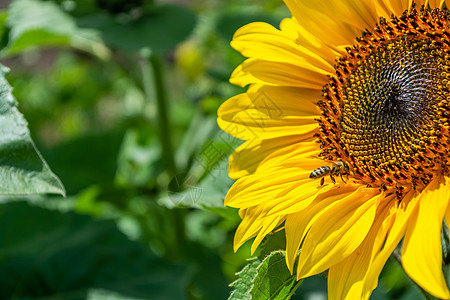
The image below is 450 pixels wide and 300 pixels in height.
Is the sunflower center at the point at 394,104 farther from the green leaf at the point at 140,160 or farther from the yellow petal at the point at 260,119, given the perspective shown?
the green leaf at the point at 140,160

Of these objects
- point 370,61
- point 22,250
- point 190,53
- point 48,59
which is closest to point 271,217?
point 370,61

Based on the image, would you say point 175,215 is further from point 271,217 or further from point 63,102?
point 63,102

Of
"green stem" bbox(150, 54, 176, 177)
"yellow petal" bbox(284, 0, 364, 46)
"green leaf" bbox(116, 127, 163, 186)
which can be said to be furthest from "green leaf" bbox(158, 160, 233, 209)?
"green leaf" bbox(116, 127, 163, 186)

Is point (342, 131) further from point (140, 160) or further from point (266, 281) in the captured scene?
point (140, 160)

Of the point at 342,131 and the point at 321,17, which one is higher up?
the point at 321,17

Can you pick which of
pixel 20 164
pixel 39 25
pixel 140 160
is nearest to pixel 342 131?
pixel 20 164

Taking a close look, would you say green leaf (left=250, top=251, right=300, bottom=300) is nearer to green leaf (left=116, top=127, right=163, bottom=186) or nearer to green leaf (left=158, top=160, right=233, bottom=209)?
green leaf (left=158, top=160, right=233, bottom=209)

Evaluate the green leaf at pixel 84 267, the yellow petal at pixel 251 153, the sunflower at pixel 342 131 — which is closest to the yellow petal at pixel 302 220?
the sunflower at pixel 342 131
